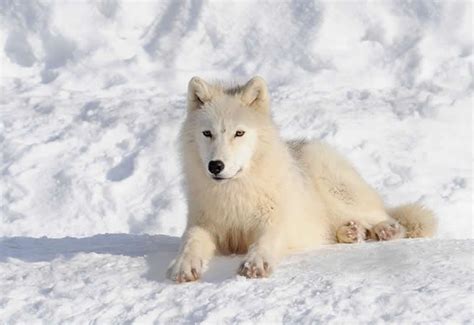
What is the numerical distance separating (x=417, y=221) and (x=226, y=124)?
220cm

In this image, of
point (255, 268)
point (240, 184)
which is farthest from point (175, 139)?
point (255, 268)

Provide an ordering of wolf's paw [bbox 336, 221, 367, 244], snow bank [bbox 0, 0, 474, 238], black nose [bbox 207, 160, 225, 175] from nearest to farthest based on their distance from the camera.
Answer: black nose [bbox 207, 160, 225, 175] → wolf's paw [bbox 336, 221, 367, 244] → snow bank [bbox 0, 0, 474, 238]

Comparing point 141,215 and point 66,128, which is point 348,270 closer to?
point 141,215

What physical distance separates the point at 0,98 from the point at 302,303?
885cm

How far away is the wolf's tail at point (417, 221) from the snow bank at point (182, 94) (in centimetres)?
150

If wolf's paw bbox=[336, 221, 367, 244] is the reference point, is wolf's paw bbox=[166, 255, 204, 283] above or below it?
below

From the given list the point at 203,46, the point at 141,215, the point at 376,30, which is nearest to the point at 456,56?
the point at 376,30

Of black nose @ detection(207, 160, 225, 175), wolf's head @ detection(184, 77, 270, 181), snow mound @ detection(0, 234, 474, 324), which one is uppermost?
wolf's head @ detection(184, 77, 270, 181)

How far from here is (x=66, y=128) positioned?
10.9m

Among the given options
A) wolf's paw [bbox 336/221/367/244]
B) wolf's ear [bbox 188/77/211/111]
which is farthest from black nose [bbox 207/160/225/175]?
wolf's paw [bbox 336/221/367/244]

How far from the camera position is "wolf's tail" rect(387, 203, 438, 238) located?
22.6 feet

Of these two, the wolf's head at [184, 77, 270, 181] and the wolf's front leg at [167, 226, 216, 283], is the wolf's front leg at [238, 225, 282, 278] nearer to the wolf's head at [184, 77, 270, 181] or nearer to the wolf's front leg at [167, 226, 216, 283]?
the wolf's front leg at [167, 226, 216, 283]

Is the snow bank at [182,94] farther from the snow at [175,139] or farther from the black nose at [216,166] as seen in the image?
the black nose at [216,166]

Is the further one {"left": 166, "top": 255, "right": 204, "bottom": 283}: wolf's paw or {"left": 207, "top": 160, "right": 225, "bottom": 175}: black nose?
{"left": 207, "top": 160, "right": 225, "bottom": 175}: black nose
